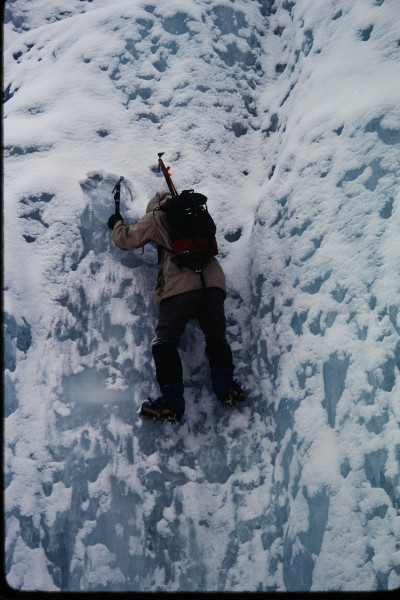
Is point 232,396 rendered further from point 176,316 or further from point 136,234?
point 136,234

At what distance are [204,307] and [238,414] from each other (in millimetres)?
936

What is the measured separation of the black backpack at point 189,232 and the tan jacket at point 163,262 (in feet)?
0.19

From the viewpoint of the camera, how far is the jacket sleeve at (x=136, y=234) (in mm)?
4672

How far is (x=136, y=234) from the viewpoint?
15.5 ft

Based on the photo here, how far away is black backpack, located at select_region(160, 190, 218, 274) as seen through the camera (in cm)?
452

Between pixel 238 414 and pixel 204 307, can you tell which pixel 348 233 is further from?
pixel 238 414

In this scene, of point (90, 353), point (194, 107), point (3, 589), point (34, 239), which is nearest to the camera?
point (3, 589)

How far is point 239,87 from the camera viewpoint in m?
6.71

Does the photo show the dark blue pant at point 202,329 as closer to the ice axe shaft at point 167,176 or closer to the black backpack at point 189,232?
the black backpack at point 189,232

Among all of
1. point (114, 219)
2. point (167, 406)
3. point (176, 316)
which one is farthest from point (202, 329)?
point (114, 219)

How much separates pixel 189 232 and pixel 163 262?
362 millimetres

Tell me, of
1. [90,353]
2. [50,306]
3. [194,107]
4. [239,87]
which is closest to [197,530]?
[90,353]

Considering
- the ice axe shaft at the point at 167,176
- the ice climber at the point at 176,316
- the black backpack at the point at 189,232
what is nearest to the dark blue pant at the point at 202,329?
the ice climber at the point at 176,316

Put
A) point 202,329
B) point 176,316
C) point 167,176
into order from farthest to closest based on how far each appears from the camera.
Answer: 1. point 167,176
2. point 202,329
3. point 176,316
